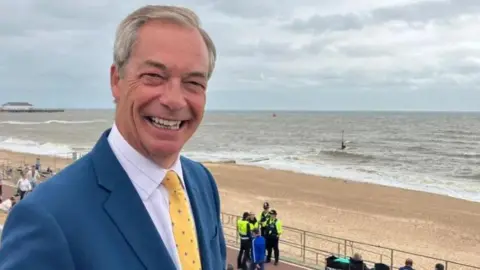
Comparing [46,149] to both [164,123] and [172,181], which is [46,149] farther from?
[164,123]

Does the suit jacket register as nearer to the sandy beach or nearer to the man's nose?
the man's nose

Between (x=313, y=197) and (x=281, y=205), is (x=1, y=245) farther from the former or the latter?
(x=313, y=197)

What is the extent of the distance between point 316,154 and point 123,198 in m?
55.9

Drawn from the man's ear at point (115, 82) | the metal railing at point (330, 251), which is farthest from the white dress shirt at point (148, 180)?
the metal railing at point (330, 251)

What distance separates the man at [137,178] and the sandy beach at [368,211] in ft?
48.5

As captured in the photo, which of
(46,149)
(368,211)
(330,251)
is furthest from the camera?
(46,149)

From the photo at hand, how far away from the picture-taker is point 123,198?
59.3 inches

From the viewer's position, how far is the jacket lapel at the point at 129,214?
1.46 meters

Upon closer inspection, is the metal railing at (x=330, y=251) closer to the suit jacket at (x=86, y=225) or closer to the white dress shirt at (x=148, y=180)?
the white dress shirt at (x=148, y=180)

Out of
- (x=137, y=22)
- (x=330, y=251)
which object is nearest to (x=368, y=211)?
(x=330, y=251)

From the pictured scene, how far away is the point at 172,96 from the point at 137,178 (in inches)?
11.0

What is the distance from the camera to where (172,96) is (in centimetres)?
157

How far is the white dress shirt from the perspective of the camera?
1.58 meters

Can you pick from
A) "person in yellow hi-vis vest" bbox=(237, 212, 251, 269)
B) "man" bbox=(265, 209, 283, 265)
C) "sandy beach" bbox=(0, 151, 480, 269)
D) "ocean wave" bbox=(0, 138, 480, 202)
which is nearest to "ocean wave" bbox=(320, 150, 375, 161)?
"ocean wave" bbox=(0, 138, 480, 202)
